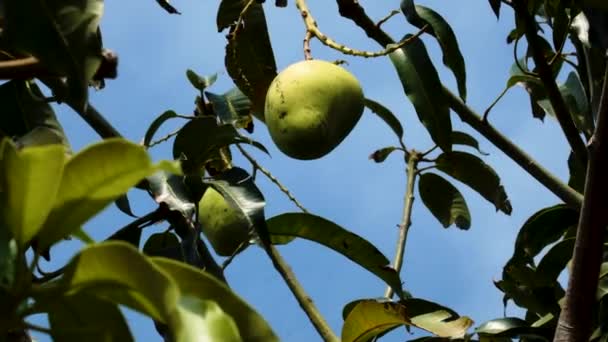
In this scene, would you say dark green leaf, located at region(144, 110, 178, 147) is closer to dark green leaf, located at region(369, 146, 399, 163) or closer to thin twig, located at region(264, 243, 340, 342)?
thin twig, located at region(264, 243, 340, 342)

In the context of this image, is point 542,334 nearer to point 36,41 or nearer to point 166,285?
point 36,41

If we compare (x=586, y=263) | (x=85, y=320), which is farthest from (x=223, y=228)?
(x=85, y=320)

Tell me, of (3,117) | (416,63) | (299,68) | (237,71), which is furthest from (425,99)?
(3,117)

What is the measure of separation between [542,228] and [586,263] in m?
0.52

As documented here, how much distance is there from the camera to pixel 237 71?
66.3 inches

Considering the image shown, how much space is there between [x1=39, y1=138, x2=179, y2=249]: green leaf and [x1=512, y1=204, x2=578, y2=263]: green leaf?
1.19 meters

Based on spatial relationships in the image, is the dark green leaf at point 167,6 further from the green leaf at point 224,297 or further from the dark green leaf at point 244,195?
the green leaf at point 224,297

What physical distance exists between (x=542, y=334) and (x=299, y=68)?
47 cm

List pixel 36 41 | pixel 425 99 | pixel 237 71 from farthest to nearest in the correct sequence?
pixel 237 71, pixel 425 99, pixel 36 41

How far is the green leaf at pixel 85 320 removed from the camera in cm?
58

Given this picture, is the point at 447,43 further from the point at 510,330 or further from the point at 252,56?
the point at 510,330

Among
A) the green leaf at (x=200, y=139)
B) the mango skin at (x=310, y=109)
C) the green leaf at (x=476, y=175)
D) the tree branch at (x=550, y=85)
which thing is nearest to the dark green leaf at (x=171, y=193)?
the green leaf at (x=200, y=139)

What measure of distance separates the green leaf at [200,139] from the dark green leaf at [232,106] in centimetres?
18

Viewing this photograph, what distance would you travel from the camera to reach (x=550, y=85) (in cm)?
149
